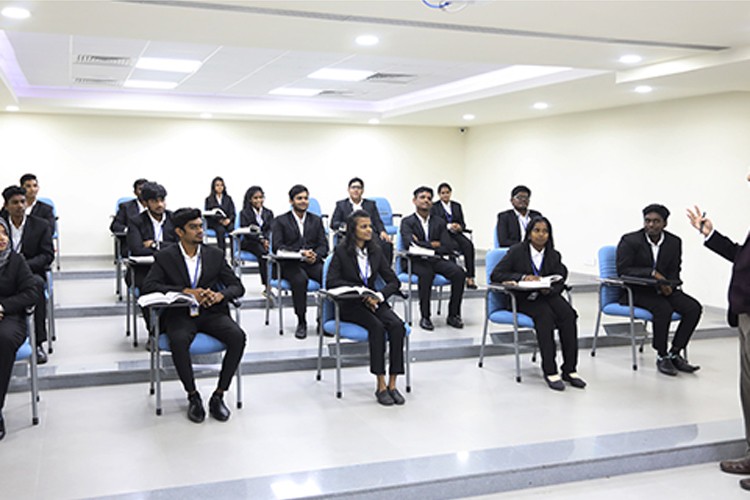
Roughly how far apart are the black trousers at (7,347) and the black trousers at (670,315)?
14.4 feet

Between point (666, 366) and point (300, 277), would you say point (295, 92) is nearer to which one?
point (300, 277)

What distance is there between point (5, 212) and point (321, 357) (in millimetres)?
2774

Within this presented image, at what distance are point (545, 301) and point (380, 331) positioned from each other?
54.3 inches

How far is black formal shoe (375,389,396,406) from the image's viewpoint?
4676mm

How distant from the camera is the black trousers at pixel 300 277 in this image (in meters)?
6.39

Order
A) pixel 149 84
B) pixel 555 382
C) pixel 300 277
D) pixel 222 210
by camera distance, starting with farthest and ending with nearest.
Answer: pixel 222 210 → pixel 149 84 → pixel 300 277 → pixel 555 382

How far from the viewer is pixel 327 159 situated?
1231cm

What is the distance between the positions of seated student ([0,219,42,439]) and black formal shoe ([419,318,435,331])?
3481 millimetres

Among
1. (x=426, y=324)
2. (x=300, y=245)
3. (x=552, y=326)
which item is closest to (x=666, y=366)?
(x=552, y=326)

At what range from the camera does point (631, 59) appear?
6004 mm

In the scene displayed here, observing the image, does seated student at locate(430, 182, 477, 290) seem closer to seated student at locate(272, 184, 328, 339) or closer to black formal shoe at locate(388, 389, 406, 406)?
seated student at locate(272, 184, 328, 339)

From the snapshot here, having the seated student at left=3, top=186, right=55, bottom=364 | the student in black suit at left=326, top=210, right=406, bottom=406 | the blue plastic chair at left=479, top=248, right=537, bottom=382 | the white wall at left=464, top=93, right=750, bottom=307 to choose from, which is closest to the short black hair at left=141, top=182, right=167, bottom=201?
the seated student at left=3, top=186, right=55, bottom=364

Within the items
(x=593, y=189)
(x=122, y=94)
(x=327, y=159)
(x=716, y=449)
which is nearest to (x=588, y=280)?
(x=593, y=189)

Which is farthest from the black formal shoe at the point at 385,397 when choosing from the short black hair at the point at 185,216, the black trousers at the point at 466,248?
the black trousers at the point at 466,248
